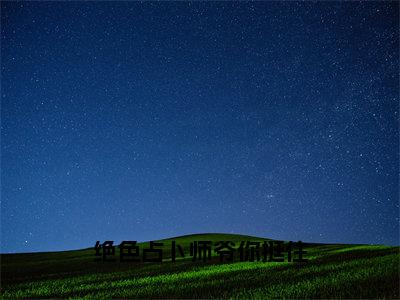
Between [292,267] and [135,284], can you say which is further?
[292,267]

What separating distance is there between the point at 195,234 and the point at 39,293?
60.9 m

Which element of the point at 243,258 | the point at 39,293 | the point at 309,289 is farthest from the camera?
the point at 243,258

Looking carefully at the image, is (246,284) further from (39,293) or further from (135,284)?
(39,293)

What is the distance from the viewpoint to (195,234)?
77.9 meters

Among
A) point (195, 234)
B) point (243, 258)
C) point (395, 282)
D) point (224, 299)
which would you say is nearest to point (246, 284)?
point (224, 299)

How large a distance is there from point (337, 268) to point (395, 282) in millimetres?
6036

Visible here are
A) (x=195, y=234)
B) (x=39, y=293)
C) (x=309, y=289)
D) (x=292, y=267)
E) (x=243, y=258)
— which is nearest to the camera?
(x=309, y=289)

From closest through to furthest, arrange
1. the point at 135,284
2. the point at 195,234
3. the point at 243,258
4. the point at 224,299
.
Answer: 1. the point at 224,299
2. the point at 135,284
3. the point at 243,258
4. the point at 195,234

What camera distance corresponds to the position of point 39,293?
58.8 feet

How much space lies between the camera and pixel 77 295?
1623cm

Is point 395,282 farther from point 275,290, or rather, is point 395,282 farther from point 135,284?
point 135,284

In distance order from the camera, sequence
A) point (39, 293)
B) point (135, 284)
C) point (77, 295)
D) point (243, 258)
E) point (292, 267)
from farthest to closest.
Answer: point (243, 258)
point (292, 267)
point (135, 284)
point (39, 293)
point (77, 295)

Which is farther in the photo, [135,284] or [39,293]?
[135,284]

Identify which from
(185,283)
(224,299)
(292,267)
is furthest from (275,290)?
(292,267)
